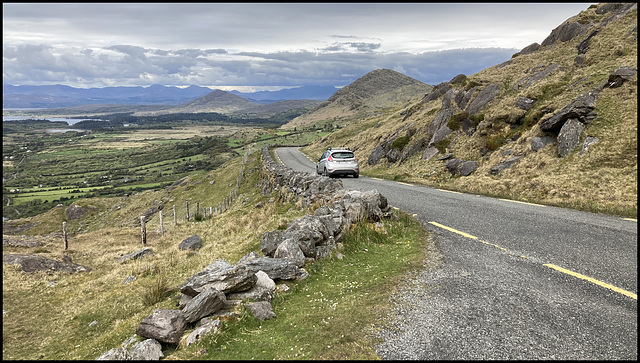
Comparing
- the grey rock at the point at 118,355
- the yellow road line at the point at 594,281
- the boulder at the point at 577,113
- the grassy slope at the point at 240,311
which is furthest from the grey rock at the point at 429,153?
the grey rock at the point at 118,355

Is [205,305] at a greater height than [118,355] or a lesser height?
greater

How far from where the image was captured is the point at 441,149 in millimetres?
30000

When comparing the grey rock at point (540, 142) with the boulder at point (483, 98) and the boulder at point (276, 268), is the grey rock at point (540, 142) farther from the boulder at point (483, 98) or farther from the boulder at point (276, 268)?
the boulder at point (276, 268)

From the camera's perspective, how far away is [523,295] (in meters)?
6.39

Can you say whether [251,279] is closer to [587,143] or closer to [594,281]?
[594,281]

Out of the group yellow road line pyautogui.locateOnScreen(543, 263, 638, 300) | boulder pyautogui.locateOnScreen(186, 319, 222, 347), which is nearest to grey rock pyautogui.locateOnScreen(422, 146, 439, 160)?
yellow road line pyautogui.locateOnScreen(543, 263, 638, 300)

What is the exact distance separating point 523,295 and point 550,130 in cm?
1884

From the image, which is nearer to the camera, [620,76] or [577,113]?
[577,113]

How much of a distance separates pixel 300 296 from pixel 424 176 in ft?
68.5

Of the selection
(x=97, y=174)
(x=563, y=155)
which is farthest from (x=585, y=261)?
(x=97, y=174)

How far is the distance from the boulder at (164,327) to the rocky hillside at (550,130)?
14717 mm

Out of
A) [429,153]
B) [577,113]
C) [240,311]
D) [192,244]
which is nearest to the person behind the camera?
[240,311]

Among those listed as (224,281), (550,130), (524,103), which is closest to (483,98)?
(524,103)

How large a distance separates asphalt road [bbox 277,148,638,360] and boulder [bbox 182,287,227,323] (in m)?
3.27
